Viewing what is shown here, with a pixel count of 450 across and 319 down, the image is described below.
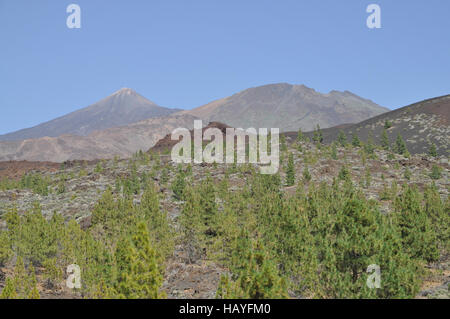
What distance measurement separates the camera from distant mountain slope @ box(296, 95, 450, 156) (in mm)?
104000

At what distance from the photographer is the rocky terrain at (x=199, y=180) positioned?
29719 millimetres

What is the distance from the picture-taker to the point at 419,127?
117 meters

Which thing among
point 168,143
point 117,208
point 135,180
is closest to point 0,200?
point 135,180

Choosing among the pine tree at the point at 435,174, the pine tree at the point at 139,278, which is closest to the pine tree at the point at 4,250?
the pine tree at the point at 139,278

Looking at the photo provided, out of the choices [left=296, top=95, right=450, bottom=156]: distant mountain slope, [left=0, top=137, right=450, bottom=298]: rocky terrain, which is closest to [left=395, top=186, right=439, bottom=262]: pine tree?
[left=0, top=137, right=450, bottom=298]: rocky terrain

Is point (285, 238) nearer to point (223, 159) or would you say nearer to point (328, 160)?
point (328, 160)

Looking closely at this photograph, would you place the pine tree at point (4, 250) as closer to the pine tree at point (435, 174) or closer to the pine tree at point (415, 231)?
the pine tree at point (415, 231)

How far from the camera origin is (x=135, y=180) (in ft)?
216

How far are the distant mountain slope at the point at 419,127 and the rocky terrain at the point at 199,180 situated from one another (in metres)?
20.5

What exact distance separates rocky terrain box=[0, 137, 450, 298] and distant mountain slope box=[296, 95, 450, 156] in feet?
67.4

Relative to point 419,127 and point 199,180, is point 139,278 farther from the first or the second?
point 419,127

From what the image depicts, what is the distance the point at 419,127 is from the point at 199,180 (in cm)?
7628

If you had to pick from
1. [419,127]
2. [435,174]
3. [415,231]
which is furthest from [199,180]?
[419,127]

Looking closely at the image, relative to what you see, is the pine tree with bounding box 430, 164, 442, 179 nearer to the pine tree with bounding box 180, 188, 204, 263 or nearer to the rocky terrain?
Answer: the rocky terrain
